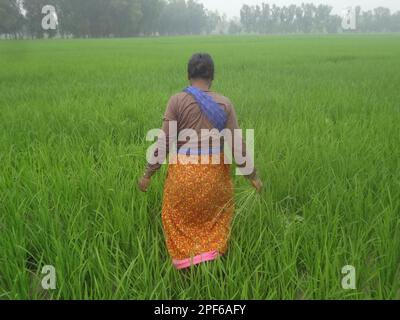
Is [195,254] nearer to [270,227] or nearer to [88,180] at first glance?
[270,227]

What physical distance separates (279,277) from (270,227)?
15.0 inches

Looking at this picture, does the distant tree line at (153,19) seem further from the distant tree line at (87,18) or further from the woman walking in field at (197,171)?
the woman walking in field at (197,171)

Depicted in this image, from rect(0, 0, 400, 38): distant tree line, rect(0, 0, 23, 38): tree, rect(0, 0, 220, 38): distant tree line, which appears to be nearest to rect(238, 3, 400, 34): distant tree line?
rect(0, 0, 400, 38): distant tree line

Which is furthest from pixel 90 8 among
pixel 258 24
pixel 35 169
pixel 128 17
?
pixel 258 24

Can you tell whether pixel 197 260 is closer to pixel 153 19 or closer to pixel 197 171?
pixel 197 171

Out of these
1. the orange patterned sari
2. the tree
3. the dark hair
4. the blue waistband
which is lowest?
the orange patterned sari

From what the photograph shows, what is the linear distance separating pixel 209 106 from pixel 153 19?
167 feet

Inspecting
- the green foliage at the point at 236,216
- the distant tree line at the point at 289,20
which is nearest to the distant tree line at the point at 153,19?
the distant tree line at the point at 289,20

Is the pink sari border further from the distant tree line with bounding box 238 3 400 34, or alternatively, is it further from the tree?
the distant tree line with bounding box 238 3 400 34

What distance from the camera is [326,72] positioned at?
23.6ft

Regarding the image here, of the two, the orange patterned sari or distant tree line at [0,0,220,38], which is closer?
the orange patterned sari

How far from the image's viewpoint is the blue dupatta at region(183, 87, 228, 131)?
4.74ft

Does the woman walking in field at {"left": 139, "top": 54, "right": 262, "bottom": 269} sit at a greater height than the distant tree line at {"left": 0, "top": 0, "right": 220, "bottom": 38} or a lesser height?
lesser

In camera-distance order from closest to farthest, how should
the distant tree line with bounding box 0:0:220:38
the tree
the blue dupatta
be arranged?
1. the blue dupatta
2. the tree
3. the distant tree line with bounding box 0:0:220:38
